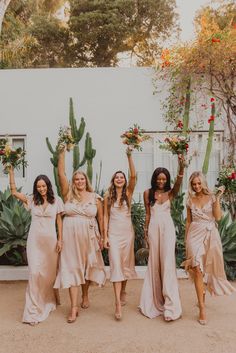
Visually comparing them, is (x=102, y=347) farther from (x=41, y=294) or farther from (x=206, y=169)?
(x=206, y=169)

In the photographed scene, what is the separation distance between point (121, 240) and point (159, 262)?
561 mm

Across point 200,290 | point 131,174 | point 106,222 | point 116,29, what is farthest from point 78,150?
point 116,29

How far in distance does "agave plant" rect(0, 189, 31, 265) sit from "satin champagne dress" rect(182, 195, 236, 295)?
127 inches

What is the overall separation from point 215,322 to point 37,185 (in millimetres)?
2720

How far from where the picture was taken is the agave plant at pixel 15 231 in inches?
303

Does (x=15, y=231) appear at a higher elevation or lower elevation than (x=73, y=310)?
higher

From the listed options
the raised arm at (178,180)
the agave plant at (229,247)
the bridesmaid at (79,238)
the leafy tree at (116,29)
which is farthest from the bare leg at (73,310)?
the leafy tree at (116,29)

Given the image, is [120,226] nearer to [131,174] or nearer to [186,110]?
[131,174]

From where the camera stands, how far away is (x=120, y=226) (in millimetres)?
5898

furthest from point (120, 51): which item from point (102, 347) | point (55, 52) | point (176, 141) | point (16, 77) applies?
point (102, 347)

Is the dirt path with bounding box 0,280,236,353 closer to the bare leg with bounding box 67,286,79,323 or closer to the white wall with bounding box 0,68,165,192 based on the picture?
the bare leg with bounding box 67,286,79,323

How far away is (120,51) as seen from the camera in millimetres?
25922

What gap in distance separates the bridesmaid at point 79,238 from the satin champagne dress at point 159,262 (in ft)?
2.10

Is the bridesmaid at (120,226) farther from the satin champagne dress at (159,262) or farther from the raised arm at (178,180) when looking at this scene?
the raised arm at (178,180)
